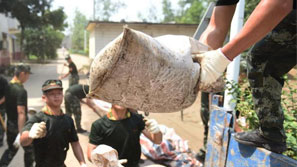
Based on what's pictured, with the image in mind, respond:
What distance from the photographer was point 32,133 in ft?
8.15

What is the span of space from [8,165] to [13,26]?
1312 inches

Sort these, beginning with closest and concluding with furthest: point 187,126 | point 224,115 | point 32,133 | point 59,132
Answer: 1. point 224,115
2. point 32,133
3. point 59,132
4. point 187,126

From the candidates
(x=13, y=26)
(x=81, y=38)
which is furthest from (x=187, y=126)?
(x=81, y=38)

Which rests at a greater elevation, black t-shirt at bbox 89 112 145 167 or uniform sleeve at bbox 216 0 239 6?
uniform sleeve at bbox 216 0 239 6

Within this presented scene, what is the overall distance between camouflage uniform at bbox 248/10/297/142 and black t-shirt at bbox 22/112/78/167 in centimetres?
209

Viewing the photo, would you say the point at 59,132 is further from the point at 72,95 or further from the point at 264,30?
the point at 72,95

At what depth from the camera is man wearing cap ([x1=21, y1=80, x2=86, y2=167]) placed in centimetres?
268

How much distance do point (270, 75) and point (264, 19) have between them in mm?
627

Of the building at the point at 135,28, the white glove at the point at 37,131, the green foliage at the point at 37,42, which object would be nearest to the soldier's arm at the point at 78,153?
the white glove at the point at 37,131

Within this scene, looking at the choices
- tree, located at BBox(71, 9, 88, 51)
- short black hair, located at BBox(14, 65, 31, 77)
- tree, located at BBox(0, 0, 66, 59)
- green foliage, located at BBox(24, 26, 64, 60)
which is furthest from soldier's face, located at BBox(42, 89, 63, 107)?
tree, located at BBox(71, 9, 88, 51)

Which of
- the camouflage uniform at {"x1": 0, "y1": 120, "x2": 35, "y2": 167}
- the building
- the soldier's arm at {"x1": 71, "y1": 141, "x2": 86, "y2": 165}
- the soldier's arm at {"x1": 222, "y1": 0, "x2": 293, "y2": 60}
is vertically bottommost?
the camouflage uniform at {"x1": 0, "y1": 120, "x2": 35, "y2": 167}

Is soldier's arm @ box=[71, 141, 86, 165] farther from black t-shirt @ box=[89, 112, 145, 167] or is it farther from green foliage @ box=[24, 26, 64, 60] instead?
green foliage @ box=[24, 26, 64, 60]

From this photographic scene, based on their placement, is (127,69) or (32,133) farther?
(32,133)

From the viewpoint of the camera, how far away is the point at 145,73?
103 cm
